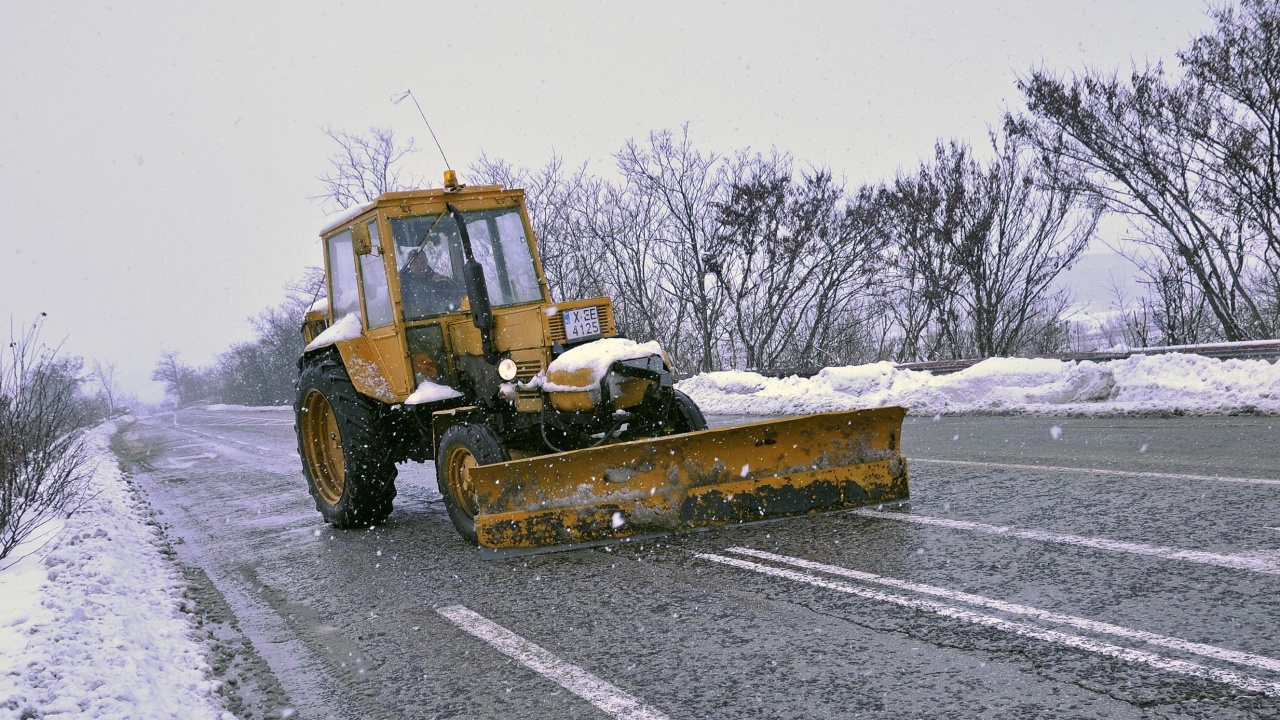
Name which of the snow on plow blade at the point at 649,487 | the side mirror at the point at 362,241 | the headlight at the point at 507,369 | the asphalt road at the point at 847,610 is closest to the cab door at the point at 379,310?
the side mirror at the point at 362,241

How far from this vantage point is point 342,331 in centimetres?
696

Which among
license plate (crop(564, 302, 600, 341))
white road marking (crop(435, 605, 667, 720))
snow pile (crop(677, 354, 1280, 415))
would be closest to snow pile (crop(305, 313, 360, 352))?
license plate (crop(564, 302, 600, 341))

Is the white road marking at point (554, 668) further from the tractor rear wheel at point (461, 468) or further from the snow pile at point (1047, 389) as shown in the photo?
the snow pile at point (1047, 389)

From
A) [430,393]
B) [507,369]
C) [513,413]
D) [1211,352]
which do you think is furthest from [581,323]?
[1211,352]

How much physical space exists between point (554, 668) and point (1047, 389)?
10192 millimetres

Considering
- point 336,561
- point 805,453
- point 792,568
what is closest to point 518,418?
point 336,561

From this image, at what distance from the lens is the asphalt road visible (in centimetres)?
281

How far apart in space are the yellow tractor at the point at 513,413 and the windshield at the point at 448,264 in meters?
0.01

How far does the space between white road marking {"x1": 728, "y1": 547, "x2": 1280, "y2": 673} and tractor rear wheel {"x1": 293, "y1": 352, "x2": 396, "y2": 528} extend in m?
3.31

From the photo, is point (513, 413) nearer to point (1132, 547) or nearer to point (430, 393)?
point (430, 393)

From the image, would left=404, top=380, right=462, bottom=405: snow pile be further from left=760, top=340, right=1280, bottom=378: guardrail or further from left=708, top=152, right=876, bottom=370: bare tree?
left=708, top=152, right=876, bottom=370: bare tree

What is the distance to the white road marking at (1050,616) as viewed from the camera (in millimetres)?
2764

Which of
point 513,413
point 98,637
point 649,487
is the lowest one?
point 98,637

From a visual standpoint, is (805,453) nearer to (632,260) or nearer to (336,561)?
(336,561)
